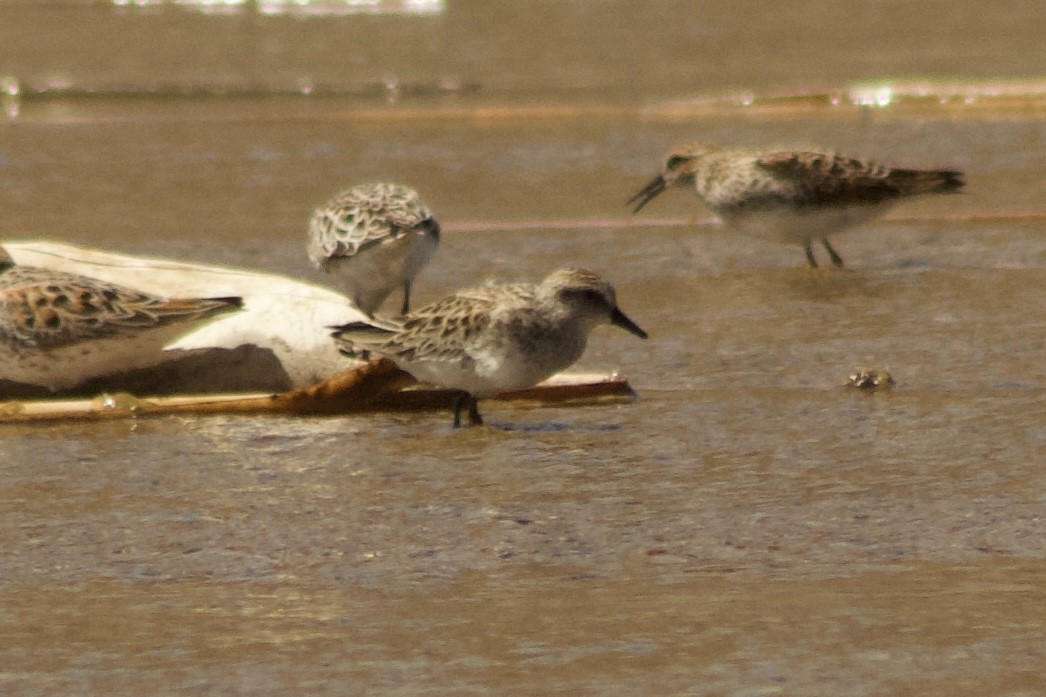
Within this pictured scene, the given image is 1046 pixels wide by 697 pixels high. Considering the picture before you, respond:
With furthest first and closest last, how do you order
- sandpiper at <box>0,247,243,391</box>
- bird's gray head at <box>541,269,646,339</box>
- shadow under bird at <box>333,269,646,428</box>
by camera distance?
sandpiper at <box>0,247,243,391</box>, bird's gray head at <box>541,269,646,339</box>, shadow under bird at <box>333,269,646,428</box>

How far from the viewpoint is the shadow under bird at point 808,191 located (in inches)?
443

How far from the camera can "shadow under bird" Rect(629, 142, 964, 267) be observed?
443 inches

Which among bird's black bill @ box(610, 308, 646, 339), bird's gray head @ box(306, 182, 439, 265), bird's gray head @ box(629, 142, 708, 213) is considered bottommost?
bird's black bill @ box(610, 308, 646, 339)

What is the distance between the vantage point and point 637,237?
1223cm

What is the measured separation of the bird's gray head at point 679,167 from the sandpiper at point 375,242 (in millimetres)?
2902

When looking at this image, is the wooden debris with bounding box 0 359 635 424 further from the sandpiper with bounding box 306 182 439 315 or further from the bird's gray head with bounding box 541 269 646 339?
the sandpiper with bounding box 306 182 439 315

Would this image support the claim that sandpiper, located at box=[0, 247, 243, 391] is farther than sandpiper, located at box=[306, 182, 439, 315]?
No

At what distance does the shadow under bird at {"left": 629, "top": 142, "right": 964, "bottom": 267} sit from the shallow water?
257 millimetres

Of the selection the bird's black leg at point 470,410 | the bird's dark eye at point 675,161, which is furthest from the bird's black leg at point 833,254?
the bird's black leg at point 470,410

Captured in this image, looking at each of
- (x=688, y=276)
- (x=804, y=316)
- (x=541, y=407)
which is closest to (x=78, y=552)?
(x=541, y=407)

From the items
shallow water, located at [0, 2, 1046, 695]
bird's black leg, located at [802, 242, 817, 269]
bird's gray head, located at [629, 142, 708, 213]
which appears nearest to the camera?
shallow water, located at [0, 2, 1046, 695]

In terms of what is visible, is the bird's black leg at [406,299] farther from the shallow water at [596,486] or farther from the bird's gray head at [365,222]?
the shallow water at [596,486]

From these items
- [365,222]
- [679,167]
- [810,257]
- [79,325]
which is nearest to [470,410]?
[79,325]

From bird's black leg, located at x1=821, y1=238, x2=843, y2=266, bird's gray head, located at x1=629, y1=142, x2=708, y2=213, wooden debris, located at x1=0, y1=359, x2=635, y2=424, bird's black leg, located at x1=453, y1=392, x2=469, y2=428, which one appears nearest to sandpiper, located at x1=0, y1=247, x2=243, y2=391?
wooden debris, located at x1=0, y1=359, x2=635, y2=424
